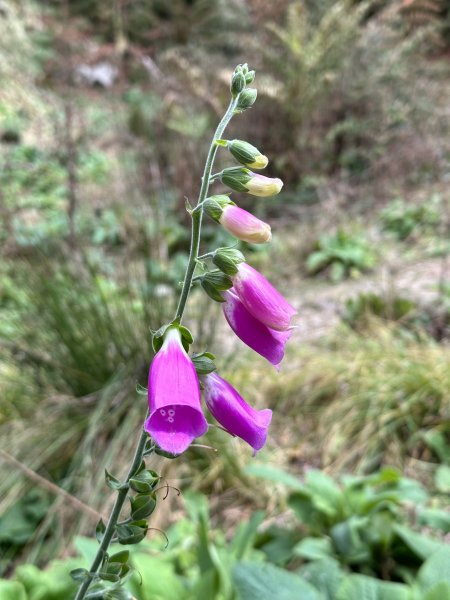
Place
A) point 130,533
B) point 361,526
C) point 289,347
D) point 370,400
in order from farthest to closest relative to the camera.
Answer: point 289,347 < point 370,400 < point 361,526 < point 130,533

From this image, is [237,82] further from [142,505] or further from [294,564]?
[294,564]

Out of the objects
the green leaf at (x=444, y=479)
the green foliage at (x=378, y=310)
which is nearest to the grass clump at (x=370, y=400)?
the green foliage at (x=378, y=310)

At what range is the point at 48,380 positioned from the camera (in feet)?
9.17

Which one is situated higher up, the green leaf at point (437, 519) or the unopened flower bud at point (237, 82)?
the unopened flower bud at point (237, 82)

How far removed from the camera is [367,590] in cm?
132

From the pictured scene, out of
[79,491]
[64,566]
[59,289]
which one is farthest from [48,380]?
[64,566]

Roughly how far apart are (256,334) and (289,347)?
2837 millimetres

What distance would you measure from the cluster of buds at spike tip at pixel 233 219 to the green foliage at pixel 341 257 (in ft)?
13.2

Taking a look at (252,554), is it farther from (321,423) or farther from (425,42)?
(425,42)

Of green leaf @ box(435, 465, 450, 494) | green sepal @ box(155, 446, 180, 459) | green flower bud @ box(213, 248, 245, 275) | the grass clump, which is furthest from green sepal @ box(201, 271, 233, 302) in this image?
the grass clump

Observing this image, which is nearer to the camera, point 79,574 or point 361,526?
point 79,574

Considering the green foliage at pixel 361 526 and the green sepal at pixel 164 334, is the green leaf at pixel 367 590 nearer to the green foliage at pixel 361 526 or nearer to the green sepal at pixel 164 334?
the green foliage at pixel 361 526

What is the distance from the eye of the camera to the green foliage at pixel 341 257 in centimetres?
479

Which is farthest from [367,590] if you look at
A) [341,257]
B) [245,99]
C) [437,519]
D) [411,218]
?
[411,218]
